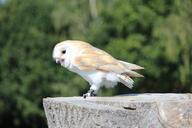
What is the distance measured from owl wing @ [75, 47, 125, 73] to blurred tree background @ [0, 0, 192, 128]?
1020 cm

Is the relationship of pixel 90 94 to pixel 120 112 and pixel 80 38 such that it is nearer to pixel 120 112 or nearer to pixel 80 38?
pixel 120 112

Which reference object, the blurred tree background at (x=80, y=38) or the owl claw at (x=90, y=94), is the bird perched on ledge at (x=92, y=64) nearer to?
the owl claw at (x=90, y=94)

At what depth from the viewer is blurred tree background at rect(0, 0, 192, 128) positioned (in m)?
14.2

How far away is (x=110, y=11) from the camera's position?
1532 cm

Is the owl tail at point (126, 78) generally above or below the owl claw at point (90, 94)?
above

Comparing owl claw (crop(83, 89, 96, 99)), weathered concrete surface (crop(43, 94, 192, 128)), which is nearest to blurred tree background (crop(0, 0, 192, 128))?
owl claw (crop(83, 89, 96, 99))

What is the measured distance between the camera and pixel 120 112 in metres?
2.60


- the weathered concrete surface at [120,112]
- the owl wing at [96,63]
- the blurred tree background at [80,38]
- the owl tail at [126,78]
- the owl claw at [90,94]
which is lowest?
the weathered concrete surface at [120,112]

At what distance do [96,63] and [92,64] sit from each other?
18 millimetres

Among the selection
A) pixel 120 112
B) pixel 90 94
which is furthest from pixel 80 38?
pixel 120 112

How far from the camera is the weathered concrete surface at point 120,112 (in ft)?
8.38

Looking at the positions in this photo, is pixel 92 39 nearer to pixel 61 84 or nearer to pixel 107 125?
pixel 61 84

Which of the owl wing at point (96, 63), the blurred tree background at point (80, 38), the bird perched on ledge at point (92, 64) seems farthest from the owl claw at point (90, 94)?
the blurred tree background at point (80, 38)

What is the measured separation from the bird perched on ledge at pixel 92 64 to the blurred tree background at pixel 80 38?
10192 mm
